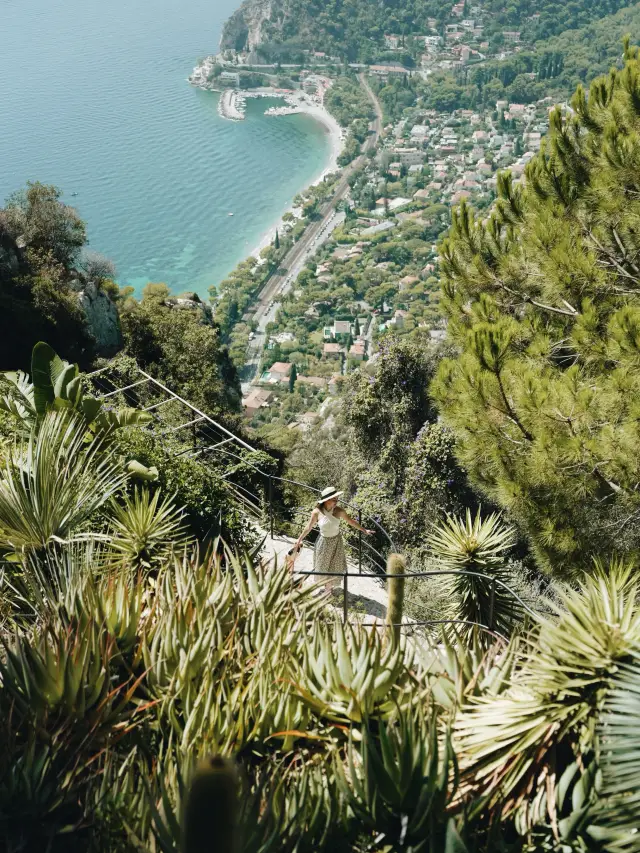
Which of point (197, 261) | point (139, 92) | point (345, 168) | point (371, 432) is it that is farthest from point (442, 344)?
point (139, 92)

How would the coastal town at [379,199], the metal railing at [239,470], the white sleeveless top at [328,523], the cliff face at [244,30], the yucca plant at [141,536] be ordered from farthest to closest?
1. the cliff face at [244,30]
2. the coastal town at [379,199]
3. the metal railing at [239,470]
4. the white sleeveless top at [328,523]
5. the yucca plant at [141,536]

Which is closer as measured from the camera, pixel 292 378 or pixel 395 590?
pixel 395 590

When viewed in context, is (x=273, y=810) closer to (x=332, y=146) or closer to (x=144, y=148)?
(x=144, y=148)

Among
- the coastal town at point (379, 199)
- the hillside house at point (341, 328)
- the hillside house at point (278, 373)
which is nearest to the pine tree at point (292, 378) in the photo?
the coastal town at point (379, 199)

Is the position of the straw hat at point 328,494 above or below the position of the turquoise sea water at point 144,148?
below

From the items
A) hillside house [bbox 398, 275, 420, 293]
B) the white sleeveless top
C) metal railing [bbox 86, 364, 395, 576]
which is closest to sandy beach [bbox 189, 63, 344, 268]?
hillside house [bbox 398, 275, 420, 293]

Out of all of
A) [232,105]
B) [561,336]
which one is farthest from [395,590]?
[232,105]

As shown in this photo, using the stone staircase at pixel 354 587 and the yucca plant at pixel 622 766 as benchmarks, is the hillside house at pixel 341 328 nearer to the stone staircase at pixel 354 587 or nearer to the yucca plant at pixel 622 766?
the stone staircase at pixel 354 587
